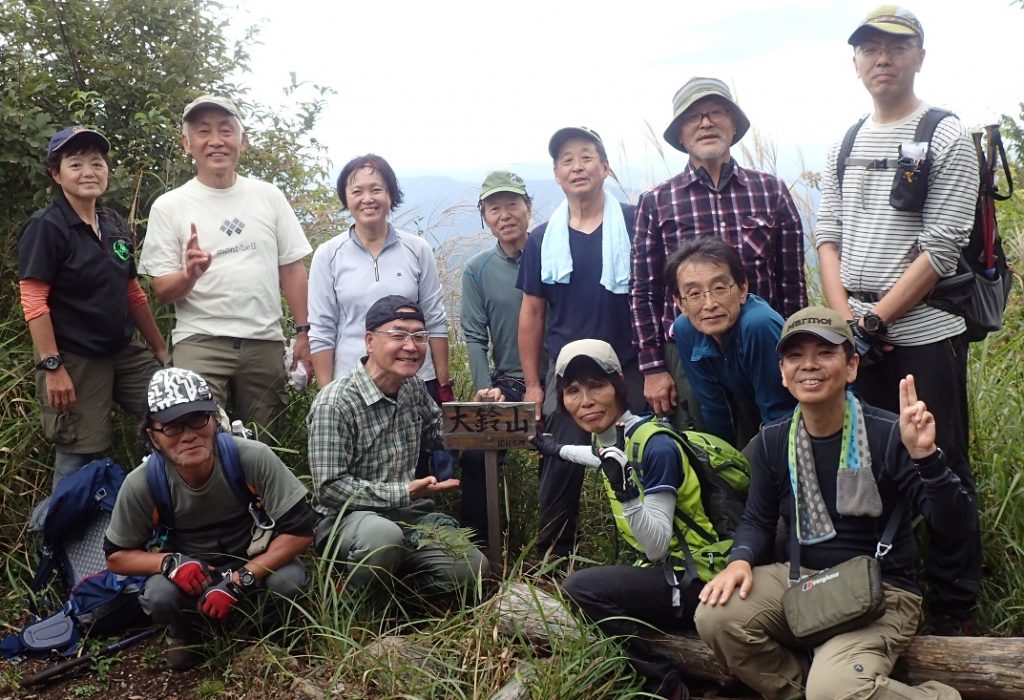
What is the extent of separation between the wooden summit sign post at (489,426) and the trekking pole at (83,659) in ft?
5.32

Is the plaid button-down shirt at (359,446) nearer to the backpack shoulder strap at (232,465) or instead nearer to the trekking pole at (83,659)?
the backpack shoulder strap at (232,465)

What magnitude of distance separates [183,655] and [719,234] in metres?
2.87

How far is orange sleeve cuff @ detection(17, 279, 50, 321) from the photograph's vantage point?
4.30 m

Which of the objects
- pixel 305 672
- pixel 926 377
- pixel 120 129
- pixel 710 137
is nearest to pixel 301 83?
pixel 120 129

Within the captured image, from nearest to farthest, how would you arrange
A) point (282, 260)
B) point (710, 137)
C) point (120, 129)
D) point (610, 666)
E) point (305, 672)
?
point (610, 666), point (305, 672), point (710, 137), point (282, 260), point (120, 129)

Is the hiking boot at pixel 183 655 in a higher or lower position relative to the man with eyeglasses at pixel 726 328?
lower

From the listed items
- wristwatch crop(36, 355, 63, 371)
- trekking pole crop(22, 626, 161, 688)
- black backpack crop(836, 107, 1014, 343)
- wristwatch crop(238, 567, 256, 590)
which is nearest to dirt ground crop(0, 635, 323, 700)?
trekking pole crop(22, 626, 161, 688)

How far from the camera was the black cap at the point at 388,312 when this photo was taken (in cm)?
399

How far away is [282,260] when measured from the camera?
15.6 ft

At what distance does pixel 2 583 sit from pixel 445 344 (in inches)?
99.5

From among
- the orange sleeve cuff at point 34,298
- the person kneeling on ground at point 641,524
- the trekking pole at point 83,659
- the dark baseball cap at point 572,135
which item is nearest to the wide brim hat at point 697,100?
the dark baseball cap at point 572,135

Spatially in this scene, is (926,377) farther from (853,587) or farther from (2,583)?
(2,583)

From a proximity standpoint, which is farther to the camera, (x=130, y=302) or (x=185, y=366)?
(x=130, y=302)

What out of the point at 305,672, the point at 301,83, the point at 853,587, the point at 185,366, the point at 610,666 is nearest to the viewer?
the point at 853,587
